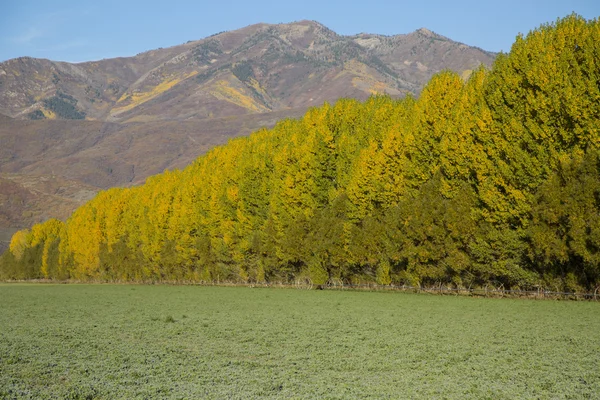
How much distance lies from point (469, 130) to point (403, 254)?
12.5 metres

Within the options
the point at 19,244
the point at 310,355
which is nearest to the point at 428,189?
the point at 310,355

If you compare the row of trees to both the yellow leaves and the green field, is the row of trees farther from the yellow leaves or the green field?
the yellow leaves

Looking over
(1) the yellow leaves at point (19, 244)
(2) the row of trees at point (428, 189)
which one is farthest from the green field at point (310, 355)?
(1) the yellow leaves at point (19, 244)

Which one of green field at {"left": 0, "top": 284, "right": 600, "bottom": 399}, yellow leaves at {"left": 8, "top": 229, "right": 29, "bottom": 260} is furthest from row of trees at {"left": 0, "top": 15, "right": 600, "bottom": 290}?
yellow leaves at {"left": 8, "top": 229, "right": 29, "bottom": 260}

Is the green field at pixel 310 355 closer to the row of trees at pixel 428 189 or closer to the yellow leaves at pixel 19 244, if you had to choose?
the row of trees at pixel 428 189

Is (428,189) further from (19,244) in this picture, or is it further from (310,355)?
(19,244)

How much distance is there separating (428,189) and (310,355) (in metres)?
31.2

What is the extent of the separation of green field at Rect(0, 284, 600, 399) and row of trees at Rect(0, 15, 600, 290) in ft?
26.9

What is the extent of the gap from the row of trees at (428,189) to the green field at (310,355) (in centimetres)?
820

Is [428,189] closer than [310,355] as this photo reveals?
No

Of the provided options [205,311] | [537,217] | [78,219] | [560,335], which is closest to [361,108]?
[537,217]

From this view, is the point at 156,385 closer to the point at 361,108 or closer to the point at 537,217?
the point at 537,217

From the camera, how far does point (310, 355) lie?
18.7 meters

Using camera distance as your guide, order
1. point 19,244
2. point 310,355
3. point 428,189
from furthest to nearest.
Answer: point 19,244
point 428,189
point 310,355
